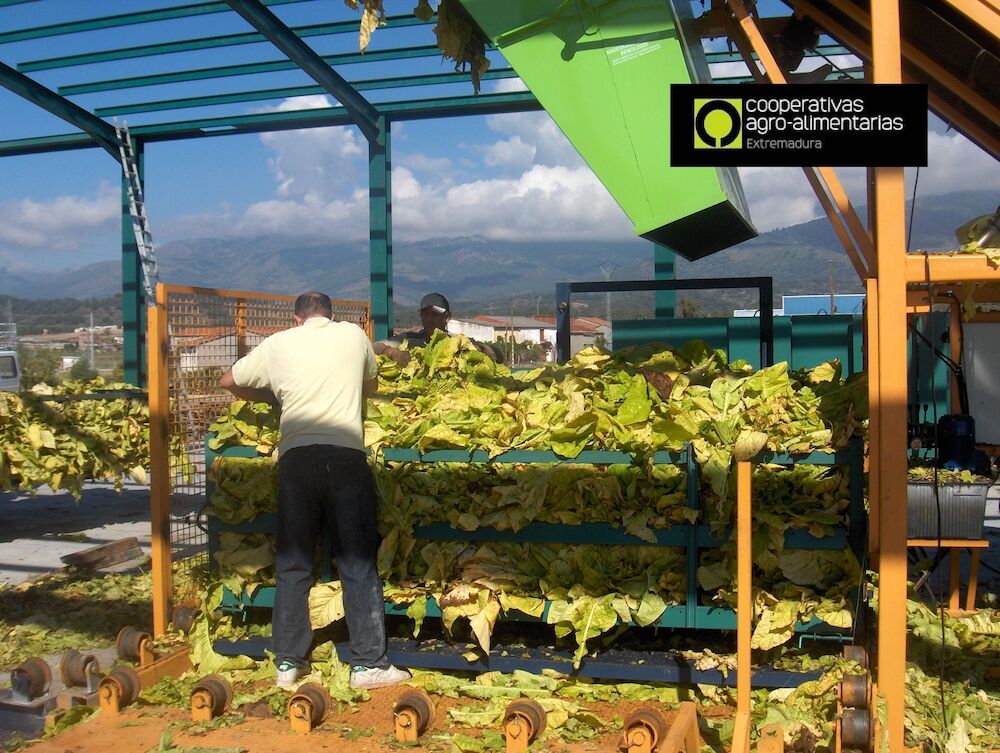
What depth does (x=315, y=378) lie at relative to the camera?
16.0 feet

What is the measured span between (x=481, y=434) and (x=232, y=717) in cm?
192

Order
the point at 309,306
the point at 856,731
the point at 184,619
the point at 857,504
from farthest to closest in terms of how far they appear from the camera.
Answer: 1. the point at 184,619
2. the point at 309,306
3. the point at 857,504
4. the point at 856,731

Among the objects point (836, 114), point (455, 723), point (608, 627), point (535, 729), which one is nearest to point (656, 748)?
point (535, 729)

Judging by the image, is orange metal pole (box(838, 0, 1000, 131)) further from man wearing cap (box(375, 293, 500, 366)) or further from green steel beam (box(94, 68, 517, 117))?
green steel beam (box(94, 68, 517, 117))

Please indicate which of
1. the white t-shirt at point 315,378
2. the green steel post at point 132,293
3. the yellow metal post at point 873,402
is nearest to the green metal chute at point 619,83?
the yellow metal post at point 873,402

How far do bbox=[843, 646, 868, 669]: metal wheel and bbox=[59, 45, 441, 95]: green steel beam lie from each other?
8.63 metres

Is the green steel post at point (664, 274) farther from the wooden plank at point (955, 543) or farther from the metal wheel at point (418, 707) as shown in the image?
the metal wheel at point (418, 707)

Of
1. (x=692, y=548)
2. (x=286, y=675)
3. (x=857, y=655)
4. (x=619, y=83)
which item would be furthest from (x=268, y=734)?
(x=619, y=83)

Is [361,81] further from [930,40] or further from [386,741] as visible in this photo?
[386,741]

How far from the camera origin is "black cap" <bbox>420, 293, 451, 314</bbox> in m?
7.34

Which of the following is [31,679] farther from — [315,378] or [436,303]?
[436,303]

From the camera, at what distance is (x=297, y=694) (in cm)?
428

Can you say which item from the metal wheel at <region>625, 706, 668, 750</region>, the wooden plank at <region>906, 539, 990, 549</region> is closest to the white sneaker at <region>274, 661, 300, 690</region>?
the metal wheel at <region>625, 706, 668, 750</region>

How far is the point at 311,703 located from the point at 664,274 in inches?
312
